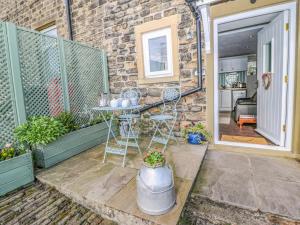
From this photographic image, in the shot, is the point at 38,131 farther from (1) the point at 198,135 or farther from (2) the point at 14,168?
(1) the point at 198,135

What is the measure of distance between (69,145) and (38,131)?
1.73 feet

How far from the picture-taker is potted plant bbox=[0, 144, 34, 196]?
1884 mm

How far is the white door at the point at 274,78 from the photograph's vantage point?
2590 millimetres

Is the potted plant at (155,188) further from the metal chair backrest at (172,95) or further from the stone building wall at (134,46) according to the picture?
the stone building wall at (134,46)

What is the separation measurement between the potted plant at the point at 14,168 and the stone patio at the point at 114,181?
158 mm

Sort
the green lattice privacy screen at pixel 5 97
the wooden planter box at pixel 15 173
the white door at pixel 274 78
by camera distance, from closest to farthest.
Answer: the wooden planter box at pixel 15 173
the green lattice privacy screen at pixel 5 97
the white door at pixel 274 78

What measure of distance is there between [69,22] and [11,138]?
3.20m

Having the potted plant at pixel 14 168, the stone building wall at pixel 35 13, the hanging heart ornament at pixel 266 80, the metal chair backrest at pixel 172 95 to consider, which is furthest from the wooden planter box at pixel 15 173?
the hanging heart ornament at pixel 266 80

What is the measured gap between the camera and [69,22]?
425 centimetres

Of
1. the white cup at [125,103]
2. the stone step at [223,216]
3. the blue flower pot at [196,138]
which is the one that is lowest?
the stone step at [223,216]

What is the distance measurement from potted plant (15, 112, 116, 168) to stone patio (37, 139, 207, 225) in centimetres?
14

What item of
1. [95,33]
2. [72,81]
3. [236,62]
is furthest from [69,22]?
[236,62]

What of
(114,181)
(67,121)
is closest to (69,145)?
(67,121)

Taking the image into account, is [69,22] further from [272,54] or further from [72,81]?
[272,54]
